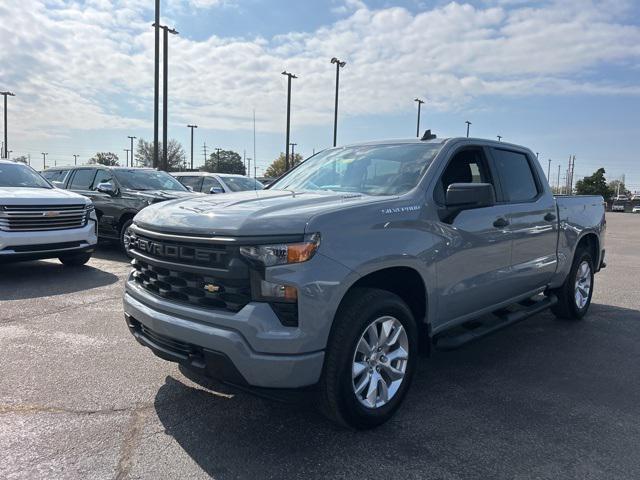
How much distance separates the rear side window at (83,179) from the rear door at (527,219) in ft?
30.0

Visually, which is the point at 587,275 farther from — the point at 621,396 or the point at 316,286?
the point at 316,286

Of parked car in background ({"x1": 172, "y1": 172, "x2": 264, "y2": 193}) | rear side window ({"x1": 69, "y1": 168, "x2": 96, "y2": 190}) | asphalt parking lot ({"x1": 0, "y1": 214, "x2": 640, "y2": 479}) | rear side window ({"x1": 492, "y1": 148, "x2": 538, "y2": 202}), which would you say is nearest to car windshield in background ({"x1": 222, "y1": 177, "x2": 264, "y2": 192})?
parked car in background ({"x1": 172, "y1": 172, "x2": 264, "y2": 193})

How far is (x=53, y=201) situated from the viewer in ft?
25.9

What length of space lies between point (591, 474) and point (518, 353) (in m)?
2.12

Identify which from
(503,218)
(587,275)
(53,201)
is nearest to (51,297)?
(53,201)

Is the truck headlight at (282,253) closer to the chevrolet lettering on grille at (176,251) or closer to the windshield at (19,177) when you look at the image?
the chevrolet lettering on grille at (176,251)

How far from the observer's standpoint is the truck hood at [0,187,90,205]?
749 centimetres

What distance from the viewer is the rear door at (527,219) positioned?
4.73m

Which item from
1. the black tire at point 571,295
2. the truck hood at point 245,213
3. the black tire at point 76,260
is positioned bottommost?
the black tire at point 76,260

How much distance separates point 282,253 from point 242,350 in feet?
1.84

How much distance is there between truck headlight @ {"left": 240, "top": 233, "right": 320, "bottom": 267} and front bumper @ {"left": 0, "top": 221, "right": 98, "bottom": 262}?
594 cm

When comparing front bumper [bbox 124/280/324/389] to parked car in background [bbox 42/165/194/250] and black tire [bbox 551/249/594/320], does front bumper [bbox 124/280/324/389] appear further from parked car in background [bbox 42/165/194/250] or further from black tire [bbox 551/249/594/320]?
parked car in background [bbox 42/165/194/250]

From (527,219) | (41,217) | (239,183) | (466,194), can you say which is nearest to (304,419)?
(466,194)

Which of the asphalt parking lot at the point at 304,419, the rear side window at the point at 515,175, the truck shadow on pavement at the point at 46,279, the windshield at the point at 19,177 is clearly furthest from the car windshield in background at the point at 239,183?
the rear side window at the point at 515,175
